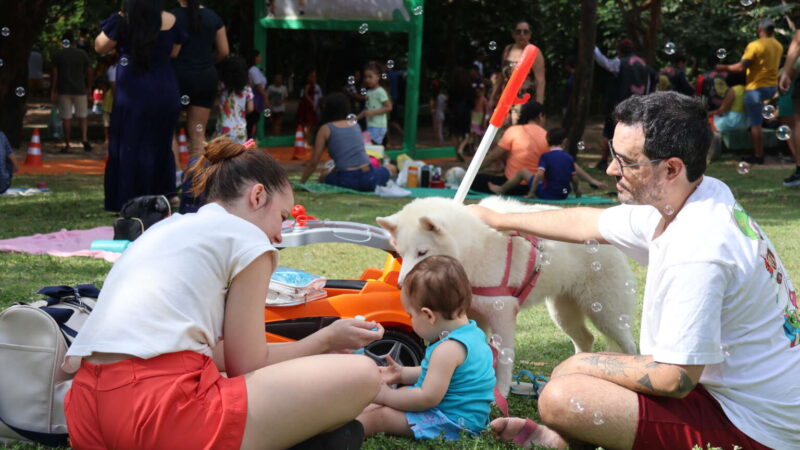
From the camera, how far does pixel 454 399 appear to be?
3617 mm

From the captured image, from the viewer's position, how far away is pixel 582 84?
46.6ft

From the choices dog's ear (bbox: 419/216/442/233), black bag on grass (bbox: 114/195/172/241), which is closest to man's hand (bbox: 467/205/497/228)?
dog's ear (bbox: 419/216/442/233)

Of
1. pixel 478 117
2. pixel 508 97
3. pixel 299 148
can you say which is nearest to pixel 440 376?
pixel 508 97

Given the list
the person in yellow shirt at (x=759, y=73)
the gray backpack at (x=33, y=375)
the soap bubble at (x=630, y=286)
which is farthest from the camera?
the person in yellow shirt at (x=759, y=73)

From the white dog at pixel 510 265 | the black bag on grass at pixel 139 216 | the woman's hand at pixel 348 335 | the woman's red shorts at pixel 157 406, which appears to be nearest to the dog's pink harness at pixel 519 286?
the white dog at pixel 510 265

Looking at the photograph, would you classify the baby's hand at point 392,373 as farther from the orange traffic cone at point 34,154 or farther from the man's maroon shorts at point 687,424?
the orange traffic cone at point 34,154

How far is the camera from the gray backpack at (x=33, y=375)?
10.2 feet

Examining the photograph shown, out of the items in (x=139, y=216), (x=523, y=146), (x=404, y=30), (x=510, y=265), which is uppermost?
(x=404, y=30)

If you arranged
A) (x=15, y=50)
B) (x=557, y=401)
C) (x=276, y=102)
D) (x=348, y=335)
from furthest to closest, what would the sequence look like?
(x=276, y=102) → (x=15, y=50) → (x=557, y=401) → (x=348, y=335)

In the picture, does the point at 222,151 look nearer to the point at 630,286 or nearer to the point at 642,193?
the point at 642,193

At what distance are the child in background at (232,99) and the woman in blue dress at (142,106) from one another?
2801mm

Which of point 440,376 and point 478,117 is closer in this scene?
point 440,376

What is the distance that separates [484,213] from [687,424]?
154 cm

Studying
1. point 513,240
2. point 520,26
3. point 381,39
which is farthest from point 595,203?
point 381,39
